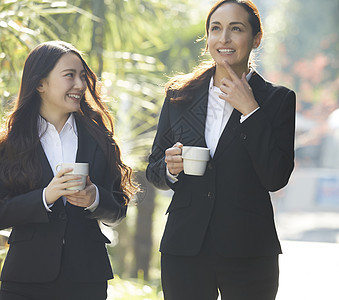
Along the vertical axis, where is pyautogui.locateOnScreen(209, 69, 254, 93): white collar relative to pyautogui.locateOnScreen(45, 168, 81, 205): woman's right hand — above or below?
above

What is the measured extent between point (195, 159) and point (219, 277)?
18.6 inches

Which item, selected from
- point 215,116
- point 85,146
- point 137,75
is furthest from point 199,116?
point 137,75

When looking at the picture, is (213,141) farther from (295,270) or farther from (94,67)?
(295,270)

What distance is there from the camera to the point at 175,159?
7.27ft

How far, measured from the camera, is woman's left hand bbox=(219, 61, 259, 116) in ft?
7.24

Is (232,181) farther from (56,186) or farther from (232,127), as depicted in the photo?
(56,186)

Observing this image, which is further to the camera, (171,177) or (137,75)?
(137,75)

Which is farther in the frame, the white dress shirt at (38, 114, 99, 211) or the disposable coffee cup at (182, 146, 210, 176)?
the white dress shirt at (38, 114, 99, 211)

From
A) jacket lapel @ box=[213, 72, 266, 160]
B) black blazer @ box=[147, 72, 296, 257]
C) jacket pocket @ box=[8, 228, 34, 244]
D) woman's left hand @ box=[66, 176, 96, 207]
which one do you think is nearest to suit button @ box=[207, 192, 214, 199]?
black blazer @ box=[147, 72, 296, 257]

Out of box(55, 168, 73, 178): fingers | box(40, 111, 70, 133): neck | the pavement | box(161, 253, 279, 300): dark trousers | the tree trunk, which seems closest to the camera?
box(55, 168, 73, 178): fingers

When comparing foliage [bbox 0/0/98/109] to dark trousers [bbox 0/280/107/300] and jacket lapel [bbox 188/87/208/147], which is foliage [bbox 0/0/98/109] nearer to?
jacket lapel [bbox 188/87/208/147]

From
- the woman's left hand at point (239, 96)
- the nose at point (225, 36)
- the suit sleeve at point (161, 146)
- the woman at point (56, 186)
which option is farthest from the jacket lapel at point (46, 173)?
the nose at point (225, 36)

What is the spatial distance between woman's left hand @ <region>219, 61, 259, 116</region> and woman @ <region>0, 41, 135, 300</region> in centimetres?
49

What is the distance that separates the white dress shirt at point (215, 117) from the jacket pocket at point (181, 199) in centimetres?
6
